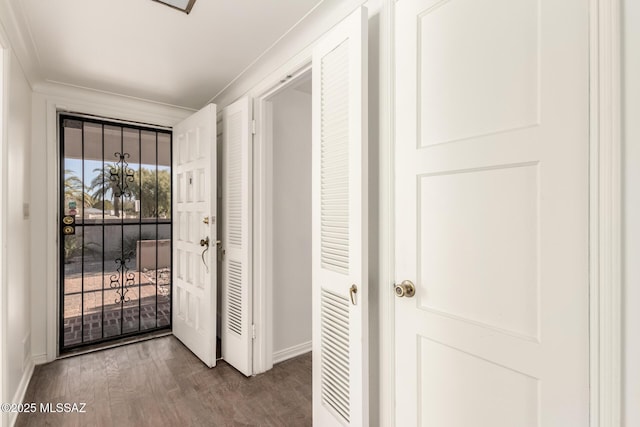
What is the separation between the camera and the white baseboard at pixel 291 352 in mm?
2604

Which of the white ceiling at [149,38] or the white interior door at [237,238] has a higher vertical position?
the white ceiling at [149,38]

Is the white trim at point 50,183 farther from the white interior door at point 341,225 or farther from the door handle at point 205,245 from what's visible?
the white interior door at point 341,225

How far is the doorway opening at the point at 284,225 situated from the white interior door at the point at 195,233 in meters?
0.42

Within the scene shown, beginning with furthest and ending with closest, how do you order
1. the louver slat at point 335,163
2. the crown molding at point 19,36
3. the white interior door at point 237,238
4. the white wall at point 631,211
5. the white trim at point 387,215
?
the white interior door at point 237,238, the crown molding at point 19,36, the louver slat at point 335,163, the white trim at point 387,215, the white wall at point 631,211

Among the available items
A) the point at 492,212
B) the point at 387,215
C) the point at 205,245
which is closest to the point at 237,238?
the point at 205,245

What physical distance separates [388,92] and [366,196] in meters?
0.46

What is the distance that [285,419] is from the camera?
1876 mm

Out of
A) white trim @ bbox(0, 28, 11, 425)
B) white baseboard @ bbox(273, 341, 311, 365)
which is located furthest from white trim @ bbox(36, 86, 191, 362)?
white baseboard @ bbox(273, 341, 311, 365)

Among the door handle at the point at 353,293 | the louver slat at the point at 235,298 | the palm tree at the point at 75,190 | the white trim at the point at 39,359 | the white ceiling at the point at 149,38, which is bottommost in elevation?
the white trim at the point at 39,359

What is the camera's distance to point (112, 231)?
3086 millimetres

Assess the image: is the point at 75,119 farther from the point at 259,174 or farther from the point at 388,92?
the point at 388,92

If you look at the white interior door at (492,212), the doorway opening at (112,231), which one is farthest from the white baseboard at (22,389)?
the white interior door at (492,212)

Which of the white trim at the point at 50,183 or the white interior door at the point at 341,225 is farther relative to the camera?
the white trim at the point at 50,183

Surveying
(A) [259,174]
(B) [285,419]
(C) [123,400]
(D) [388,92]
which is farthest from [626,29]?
(C) [123,400]
